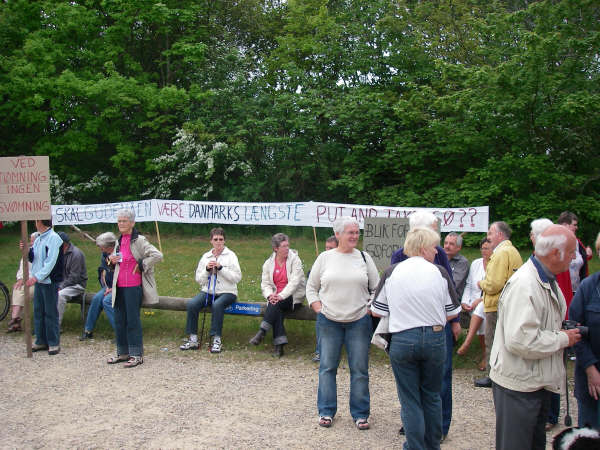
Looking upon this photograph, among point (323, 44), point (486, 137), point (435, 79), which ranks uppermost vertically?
point (323, 44)

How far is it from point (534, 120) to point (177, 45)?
12.4 meters

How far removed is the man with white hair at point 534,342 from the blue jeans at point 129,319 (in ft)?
16.6

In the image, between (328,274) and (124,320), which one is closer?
(328,274)

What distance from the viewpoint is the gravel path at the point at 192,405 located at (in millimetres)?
4809

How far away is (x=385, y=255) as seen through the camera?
22.5 feet

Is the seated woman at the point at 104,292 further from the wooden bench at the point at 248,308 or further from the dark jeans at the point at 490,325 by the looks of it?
the dark jeans at the point at 490,325

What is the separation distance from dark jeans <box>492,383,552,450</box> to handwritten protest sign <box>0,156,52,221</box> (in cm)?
640

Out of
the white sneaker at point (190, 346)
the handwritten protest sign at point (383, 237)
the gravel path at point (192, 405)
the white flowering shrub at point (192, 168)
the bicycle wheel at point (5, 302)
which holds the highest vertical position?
the white flowering shrub at point (192, 168)

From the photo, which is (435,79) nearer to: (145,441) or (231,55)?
(231,55)

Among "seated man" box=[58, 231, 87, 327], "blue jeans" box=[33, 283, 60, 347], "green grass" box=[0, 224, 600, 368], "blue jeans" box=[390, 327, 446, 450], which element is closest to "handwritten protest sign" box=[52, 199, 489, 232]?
"green grass" box=[0, 224, 600, 368]

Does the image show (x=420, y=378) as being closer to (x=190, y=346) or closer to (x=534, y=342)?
(x=534, y=342)

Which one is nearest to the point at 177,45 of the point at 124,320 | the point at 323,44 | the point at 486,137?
the point at 323,44

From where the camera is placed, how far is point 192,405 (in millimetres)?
5625

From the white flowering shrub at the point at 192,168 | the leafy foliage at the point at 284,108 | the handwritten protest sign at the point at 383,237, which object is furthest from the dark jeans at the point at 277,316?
the white flowering shrub at the point at 192,168
